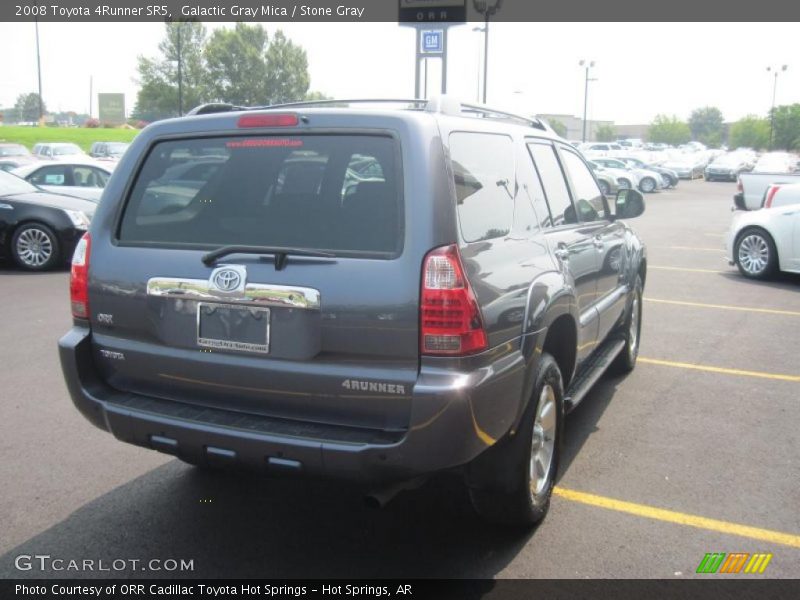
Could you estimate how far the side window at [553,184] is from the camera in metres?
4.26

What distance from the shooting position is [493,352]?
3090 mm

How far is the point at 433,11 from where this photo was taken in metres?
15.6

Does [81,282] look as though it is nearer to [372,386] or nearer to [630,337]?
[372,386]

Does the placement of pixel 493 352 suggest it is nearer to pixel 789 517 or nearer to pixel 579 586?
pixel 579 586

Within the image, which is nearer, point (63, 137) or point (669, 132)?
point (63, 137)

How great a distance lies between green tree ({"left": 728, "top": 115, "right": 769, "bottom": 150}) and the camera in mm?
90438

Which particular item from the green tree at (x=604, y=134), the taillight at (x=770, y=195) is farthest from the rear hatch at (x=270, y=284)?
the green tree at (x=604, y=134)

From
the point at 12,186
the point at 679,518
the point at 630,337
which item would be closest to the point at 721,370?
the point at 630,337

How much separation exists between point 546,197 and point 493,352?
1433 millimetres

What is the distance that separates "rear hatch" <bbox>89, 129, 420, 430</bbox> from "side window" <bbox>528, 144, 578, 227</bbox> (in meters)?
1.36

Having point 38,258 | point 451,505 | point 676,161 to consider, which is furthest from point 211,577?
point 676,161

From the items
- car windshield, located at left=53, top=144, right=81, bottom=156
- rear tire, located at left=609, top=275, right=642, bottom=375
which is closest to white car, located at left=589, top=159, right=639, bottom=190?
car windshield, located at left=53, top=144, right=81, bottom=156

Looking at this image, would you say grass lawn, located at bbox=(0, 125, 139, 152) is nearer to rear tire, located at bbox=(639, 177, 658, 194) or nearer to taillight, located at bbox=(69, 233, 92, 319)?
rear tire, located at bbox=(639, 177, 658, 194)

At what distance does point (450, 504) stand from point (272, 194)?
187 cm
